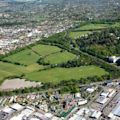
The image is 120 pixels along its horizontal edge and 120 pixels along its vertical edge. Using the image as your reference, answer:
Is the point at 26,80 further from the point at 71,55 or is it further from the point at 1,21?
the point at 1,21

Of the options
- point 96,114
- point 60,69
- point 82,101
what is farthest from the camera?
point 60,69

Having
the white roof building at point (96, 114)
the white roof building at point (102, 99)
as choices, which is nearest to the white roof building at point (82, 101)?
the white roof building at point (102, 99)

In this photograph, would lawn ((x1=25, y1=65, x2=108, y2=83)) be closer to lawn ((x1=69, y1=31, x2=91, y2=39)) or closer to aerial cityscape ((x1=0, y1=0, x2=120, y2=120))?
aerial cityscape ((x1=0, y1=0, x2=120, y2=120))

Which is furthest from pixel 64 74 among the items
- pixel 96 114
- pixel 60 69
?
pixel 96 114

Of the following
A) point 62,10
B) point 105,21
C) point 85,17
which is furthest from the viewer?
point 62,10

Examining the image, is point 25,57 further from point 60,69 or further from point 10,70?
point 60,69

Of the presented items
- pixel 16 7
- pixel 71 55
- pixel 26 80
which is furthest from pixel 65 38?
pixel 16 7
